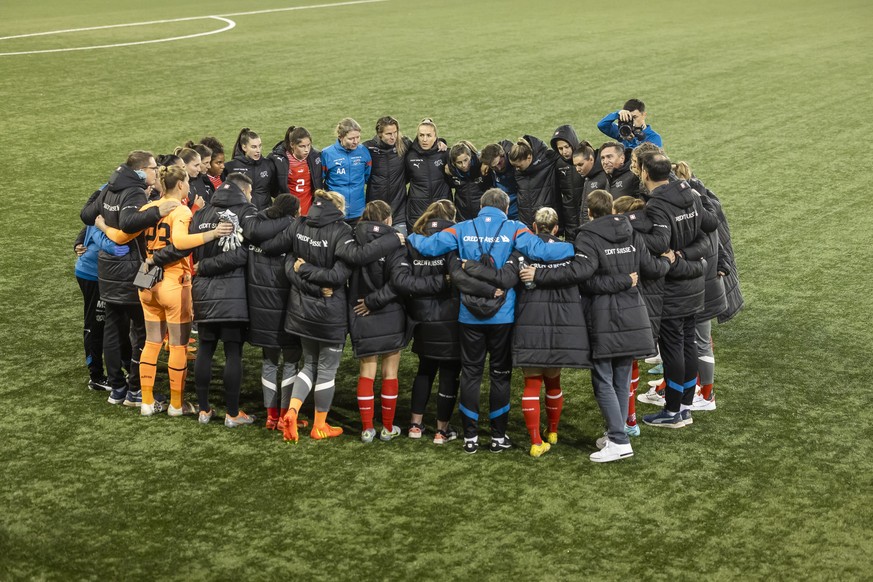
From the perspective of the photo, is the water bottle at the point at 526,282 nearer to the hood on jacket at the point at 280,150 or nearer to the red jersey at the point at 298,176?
the red jersey at the point at 298,176

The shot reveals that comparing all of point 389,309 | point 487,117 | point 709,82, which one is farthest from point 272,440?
point 709,82

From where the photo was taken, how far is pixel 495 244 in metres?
7.62

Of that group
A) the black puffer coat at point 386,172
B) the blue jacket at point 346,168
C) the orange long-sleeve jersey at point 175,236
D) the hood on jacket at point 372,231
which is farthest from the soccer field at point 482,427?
the blue jacket at point 346,168

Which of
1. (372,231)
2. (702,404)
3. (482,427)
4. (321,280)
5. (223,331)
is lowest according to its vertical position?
(482,427)

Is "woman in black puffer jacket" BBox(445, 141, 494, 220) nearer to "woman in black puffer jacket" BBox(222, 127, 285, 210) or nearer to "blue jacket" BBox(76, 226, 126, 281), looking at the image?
"woman in black puffer jacket" BBox(222, 127, 285, 210)

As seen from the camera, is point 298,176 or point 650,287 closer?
point 650,287

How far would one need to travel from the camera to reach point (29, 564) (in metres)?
6.39

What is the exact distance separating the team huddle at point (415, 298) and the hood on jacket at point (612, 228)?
0.5 inches

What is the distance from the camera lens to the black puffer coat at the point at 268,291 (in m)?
8.12

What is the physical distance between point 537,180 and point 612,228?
2.79m

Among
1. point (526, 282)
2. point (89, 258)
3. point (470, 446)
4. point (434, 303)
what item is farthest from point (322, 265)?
point (89, 258)

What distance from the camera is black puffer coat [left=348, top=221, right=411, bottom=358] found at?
309 inches

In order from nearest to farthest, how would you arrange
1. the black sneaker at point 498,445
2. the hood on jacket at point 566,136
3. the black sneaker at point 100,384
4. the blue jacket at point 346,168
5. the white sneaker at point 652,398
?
the black sneaker at point 498,445 < the white sneaker at point 652,398 < the black sneaker at point 100,384 < the hood on jacket at point 566,136 < the blue jacket at point 346,168

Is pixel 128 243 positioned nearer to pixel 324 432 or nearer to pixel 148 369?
pixel 148 369
